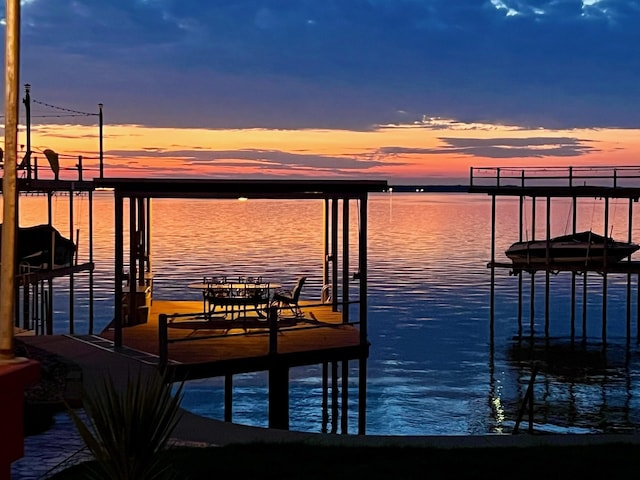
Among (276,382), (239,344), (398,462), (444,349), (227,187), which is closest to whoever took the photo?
(398,462)

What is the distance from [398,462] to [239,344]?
6.82 meters

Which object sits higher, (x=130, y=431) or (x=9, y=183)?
(x=9, y=183)

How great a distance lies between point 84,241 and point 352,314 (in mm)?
47497

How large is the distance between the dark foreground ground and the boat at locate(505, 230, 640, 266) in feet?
72.0

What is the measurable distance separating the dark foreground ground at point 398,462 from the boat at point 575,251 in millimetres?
21960

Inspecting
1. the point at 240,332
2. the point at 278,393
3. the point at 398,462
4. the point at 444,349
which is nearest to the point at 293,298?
the point at 240,332

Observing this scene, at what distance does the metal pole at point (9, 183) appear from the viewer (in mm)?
4980

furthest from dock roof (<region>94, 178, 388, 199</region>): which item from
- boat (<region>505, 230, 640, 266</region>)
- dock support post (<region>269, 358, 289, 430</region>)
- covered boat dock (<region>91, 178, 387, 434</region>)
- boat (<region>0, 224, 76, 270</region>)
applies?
boat (<region>505, 230, 640, 266</region>)

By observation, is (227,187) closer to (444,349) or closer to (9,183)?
(9,183)

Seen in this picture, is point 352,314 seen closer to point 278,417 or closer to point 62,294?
point 62,294

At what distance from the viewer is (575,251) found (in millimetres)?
32906

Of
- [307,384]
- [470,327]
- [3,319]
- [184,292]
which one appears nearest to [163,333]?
[3,319]

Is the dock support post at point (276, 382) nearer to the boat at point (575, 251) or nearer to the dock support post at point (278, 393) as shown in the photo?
the dock support post at point (278, 393)

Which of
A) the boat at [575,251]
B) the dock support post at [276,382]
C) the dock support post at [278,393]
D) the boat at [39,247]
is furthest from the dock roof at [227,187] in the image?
the boat at [575,251]
